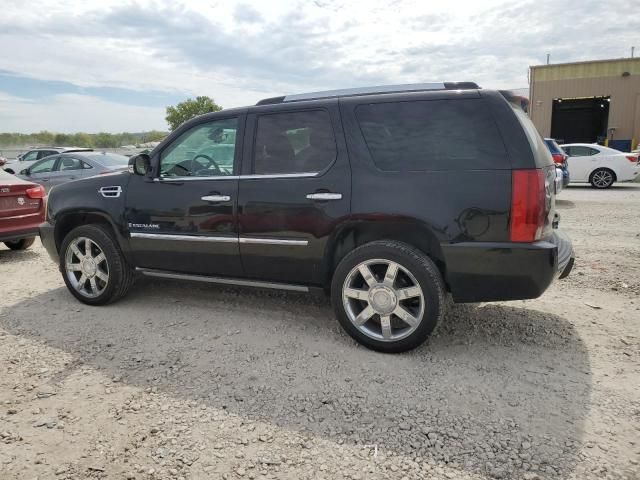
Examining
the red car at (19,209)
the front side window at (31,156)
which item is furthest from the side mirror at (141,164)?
the front side window at (31,156)

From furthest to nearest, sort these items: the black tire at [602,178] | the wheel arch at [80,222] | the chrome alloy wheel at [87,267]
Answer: the black tire at [602,178] → the chrome alloy wheel at [87,267] → the wheel arch at [80,222]

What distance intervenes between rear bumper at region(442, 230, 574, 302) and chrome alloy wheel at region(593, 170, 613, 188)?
1332 cm

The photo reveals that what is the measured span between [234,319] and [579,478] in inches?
112

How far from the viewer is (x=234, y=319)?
13.9 feet

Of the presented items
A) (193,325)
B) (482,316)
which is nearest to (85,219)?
(193,325)

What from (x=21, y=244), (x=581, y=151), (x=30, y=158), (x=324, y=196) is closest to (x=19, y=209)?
(x=21, y=244)

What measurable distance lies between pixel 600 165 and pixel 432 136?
1361 centimetres

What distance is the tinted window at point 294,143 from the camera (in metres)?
3.68

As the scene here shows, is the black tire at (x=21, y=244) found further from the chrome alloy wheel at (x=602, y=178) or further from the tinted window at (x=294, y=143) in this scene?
the chrome alloy wheel at (x=602, y=178)

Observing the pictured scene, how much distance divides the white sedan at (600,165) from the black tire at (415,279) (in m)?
13.0

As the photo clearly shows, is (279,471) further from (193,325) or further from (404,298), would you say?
(193,325)

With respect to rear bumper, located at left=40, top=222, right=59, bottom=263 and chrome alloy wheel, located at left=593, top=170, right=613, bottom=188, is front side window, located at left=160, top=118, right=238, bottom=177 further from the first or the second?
chrome alloy wheel, located at left=593, top=170, right=613, bottom=188

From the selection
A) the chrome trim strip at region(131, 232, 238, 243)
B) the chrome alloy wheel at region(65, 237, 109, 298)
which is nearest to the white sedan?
the chrome trim strip at region(131, 232, 238, 243)

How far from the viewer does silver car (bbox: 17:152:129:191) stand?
11.8 m
